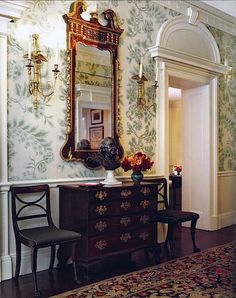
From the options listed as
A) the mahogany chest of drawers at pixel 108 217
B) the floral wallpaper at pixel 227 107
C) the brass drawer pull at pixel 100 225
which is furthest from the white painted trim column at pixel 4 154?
the floral wallpaper at pixel 227 107

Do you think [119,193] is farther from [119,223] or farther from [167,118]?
[167,118]

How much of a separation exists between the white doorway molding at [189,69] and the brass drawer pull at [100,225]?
1.47 metres

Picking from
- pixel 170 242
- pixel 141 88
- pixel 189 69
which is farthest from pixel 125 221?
pixel 189 69

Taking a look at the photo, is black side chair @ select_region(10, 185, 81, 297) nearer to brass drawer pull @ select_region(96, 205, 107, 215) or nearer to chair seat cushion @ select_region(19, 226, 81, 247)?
chair seat cushion @ select_region(19, 226, 81, 247)

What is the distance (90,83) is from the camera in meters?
3.86

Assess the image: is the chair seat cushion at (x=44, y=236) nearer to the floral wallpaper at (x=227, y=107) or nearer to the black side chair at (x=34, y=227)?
the black side chair at (x=34, y=227)

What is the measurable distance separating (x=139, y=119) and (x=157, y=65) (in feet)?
2.42

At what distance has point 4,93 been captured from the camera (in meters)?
3.23

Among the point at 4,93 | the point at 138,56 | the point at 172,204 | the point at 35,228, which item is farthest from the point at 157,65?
the point at 172,204

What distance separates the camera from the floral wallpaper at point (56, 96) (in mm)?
3344

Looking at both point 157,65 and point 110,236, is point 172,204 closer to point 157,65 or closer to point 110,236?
point 157,65

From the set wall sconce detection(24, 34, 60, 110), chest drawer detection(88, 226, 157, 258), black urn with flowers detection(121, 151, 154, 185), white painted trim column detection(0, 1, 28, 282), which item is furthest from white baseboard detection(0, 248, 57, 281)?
wall sconce detection(24, 34, 60, 110)

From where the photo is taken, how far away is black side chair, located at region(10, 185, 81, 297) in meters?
2.90

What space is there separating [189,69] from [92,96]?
1734mm
